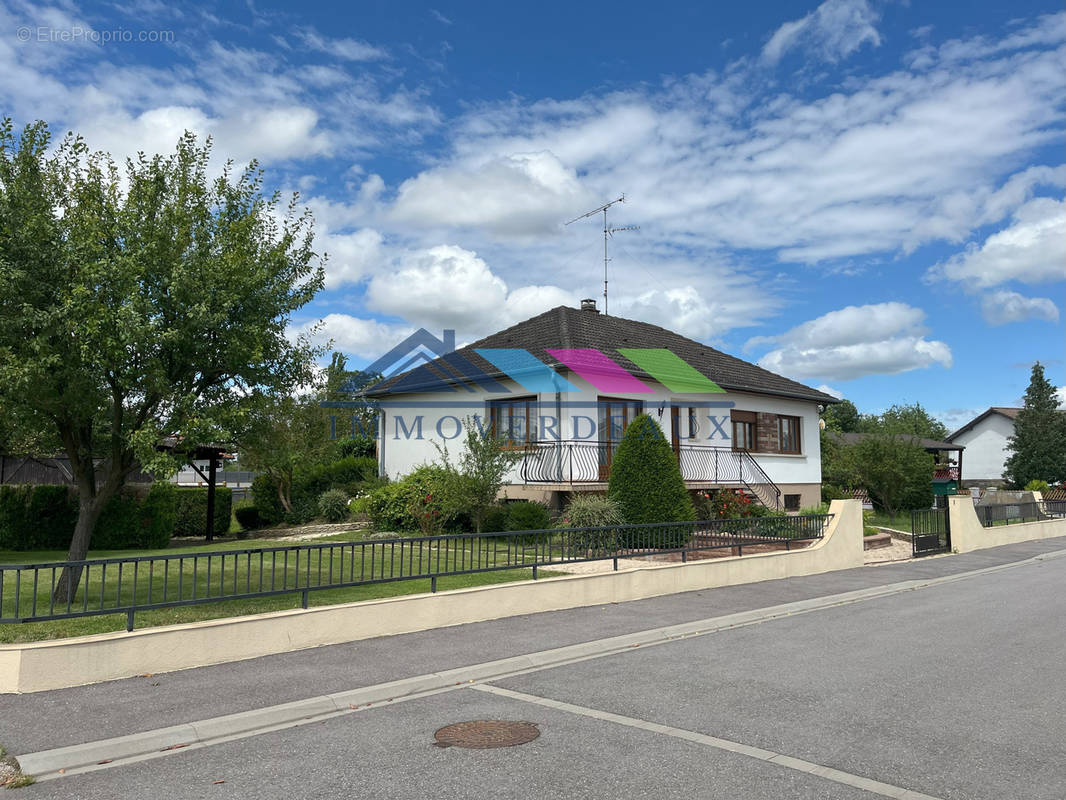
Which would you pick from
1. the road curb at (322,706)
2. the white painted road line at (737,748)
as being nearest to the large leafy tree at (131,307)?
the road curb at (322,706)

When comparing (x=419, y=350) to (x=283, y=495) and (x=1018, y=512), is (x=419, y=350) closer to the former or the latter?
(x=283, y=495)

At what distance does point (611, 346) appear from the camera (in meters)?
23.3

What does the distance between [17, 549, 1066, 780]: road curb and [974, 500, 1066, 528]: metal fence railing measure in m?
16.6

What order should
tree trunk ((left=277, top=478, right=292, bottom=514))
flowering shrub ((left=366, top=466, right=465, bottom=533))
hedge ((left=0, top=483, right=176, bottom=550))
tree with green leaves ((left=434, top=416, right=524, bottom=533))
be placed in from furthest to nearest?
1. tree trunk ((left=277, top=478, right=292, bottom=514))
2. flowering shrub ((left=366, top=466, right=465, bottom=533))
3. tree with green leaves ((left=434, top=416, right=524, bottom=533))
4. hedge ((left=0, top=483, right=176, bottom=550))

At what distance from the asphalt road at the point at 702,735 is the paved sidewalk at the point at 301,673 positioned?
136 millimetres

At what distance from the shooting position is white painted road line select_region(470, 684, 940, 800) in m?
4.57

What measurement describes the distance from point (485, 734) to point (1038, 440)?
66.7 metres

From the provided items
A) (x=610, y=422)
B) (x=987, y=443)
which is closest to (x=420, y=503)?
(x=610, y=422)

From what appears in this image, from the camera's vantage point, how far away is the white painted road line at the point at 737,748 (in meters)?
4.57

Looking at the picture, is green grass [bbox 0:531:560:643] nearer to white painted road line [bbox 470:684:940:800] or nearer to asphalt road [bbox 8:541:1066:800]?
asphalt road [bbox 8:541:1066:800]

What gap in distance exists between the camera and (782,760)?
5.05 m

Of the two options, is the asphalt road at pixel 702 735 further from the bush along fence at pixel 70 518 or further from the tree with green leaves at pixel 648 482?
the bush along fence at pixel 70 518

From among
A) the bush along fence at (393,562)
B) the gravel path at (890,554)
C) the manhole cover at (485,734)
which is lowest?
the gravel path at (890,554)

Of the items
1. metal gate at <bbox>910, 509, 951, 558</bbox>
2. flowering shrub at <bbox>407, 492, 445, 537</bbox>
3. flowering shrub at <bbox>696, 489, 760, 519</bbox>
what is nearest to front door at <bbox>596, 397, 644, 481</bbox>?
Result: flowering shrub at <bbox>696, 489, 760, 519</bbox>
